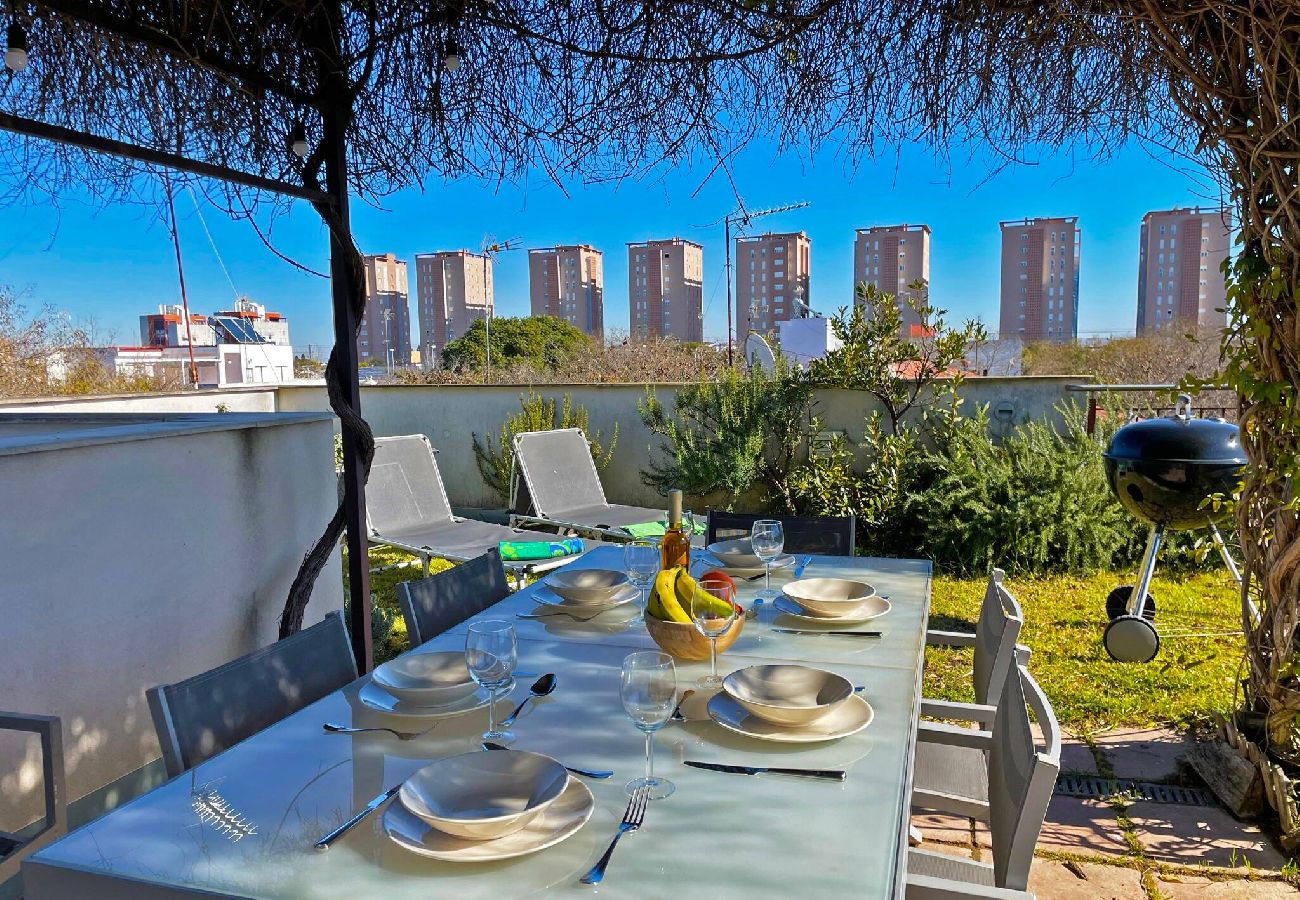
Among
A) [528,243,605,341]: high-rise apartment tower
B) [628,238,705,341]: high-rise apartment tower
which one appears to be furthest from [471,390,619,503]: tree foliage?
[528,243,605,341]: high-rise apartment tower

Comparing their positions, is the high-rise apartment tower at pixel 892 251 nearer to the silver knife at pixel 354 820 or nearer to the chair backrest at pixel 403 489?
the chair backrest at pixel 403 489

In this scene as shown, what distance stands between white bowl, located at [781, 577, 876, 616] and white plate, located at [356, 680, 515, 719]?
93 cm

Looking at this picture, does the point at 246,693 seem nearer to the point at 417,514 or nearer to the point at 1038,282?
the point at 417,514

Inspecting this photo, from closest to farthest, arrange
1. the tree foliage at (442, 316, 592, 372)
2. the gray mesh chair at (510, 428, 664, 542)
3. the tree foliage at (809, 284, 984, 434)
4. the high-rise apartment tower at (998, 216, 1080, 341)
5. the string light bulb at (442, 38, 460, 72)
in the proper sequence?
the string light bulb at (442, 38, 460, 72)
the gray mesh chair at (510, 428, 664, 542)
the tree foliage at (809, 284, 984, 434)
the high-rise apartment tower at (998, 216, 1080, 341)
the tree foliage at (442, 316, 592, 372)

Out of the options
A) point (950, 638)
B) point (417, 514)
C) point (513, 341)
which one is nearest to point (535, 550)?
point (417, 514)

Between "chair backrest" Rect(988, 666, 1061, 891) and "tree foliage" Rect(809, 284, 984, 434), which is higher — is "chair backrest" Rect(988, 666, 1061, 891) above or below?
below

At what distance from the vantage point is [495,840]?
118cm

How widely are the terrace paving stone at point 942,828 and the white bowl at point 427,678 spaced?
4.96 ft

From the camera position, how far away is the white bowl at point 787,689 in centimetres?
156

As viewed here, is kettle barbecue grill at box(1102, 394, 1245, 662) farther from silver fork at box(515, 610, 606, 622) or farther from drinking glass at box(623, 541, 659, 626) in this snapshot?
silver fork at box(515, 610, 606, 622)

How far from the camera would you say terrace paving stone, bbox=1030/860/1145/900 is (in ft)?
7.45

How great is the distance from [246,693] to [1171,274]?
12431 mm

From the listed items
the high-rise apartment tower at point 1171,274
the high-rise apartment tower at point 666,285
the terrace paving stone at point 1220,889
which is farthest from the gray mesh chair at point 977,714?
the high-rise apartment tower at point 666,285

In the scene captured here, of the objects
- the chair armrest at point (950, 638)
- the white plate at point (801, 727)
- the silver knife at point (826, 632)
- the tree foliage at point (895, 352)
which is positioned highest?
Result: the tree foliage at point (895, 352)
